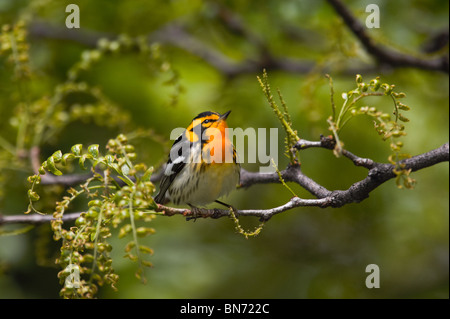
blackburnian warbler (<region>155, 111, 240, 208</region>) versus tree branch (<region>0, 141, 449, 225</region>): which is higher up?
blackburnian warbler (<region>155, 111, 240, 208</region>)

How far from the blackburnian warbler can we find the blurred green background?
53cm

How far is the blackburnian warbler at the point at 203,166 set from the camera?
303 centimetres

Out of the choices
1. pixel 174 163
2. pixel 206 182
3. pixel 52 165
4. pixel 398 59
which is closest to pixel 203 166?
pixel 206 182

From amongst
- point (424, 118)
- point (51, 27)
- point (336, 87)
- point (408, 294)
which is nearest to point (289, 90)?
point (336, 87)

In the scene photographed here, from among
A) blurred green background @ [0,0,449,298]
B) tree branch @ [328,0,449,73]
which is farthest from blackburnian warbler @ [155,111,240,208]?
tree branch @ [328,0,449,73]

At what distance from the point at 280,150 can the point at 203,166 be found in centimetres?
137

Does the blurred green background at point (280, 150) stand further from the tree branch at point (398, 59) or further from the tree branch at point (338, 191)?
the tree branch at point (338, 191)

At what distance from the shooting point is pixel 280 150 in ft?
14.0

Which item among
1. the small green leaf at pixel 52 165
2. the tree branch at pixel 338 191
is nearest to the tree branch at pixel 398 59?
the tree branch at pixel 338 191

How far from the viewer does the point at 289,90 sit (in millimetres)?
4684

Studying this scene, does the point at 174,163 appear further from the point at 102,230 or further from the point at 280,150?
the point at 102,230

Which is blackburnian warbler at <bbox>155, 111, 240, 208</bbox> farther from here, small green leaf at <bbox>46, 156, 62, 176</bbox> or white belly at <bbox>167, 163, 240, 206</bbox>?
small green leaf at <bbox>46, 156, 62, 176</bbox>

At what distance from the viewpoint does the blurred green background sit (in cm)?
406

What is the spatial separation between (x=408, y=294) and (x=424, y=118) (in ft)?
4.78
